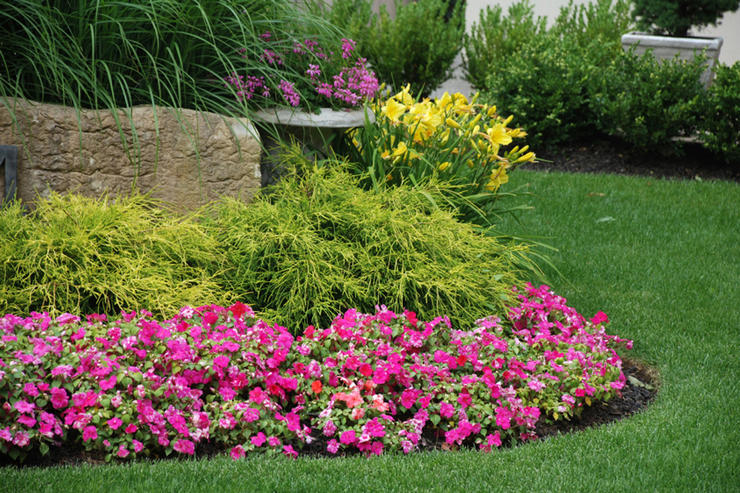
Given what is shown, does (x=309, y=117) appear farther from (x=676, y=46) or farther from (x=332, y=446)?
(x=676, y=46)

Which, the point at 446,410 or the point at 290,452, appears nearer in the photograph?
the point at 290,452

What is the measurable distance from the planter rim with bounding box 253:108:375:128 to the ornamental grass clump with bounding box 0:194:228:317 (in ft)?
3.15

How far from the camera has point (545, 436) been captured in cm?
343

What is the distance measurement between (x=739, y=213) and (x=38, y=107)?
5.60m

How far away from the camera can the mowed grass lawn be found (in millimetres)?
2830

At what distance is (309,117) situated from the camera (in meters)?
4.81

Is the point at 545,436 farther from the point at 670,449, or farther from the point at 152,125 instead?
the point at 152,125

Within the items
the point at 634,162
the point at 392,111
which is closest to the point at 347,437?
the point at 392,111

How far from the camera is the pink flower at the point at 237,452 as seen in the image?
9.82ft

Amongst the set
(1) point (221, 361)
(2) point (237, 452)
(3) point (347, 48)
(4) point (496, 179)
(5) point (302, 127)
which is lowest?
(2) point (237, 452)

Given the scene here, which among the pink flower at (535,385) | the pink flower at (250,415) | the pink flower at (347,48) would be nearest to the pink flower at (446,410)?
the pink flower at (535,385)

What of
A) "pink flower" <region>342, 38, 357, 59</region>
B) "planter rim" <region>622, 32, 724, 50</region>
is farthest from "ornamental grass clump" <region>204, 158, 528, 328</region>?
"planter rim" <region>622, 32, 724, 50</region>

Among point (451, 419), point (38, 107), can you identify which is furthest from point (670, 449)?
point (38, 107)

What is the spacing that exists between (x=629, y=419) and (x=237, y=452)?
5.63 feet
